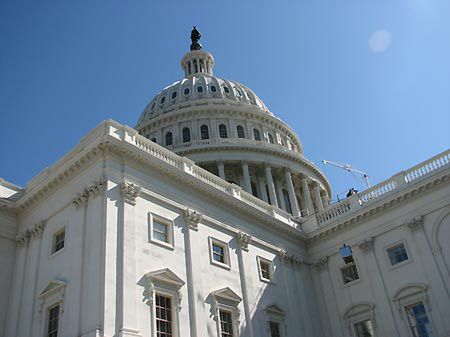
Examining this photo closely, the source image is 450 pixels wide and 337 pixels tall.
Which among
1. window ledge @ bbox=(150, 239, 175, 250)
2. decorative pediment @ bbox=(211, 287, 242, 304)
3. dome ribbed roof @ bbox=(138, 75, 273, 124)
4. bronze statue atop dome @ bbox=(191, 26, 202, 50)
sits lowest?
decorative pediment @ bbox=(211, 287, 242, 304)

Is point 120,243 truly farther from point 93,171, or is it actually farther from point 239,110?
point 239,110

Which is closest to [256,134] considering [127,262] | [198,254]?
[198,254]

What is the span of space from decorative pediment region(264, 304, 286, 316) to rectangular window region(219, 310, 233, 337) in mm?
3468

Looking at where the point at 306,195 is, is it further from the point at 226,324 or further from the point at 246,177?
the point at 226,324

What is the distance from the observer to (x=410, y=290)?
1288 inches

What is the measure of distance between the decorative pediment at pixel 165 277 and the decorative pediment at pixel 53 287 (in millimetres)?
4260

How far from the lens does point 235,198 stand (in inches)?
1348

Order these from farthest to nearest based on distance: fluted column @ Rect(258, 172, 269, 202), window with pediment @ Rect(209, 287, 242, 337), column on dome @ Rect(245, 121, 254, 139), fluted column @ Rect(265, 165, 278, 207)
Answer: column on dome @ Rect(245, 121, 254, 139)
fluted column @ Rect(258, 172, 269, 202)
fluted column @ Rect(265, 165, 278, 207)
window with pediment @ Rect(209, 287, 242, 337)

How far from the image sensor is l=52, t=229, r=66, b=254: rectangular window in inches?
1122

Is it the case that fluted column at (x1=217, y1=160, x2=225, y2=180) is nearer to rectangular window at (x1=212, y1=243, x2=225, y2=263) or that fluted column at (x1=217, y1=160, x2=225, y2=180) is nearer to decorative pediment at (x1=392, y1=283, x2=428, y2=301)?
rectangular window at (x1=212, y1=243, x2=225, y2=263)

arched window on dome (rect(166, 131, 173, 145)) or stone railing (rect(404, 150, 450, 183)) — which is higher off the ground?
arched window on dome (rect(166, 131, 173, 145))

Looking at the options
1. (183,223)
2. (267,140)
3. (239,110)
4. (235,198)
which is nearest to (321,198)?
(267,140)

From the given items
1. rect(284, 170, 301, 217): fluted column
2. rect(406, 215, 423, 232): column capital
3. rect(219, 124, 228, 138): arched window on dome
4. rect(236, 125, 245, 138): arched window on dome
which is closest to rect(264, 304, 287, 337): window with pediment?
rect(406, 215, 423, 232): column capital

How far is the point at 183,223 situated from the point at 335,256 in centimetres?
1359
